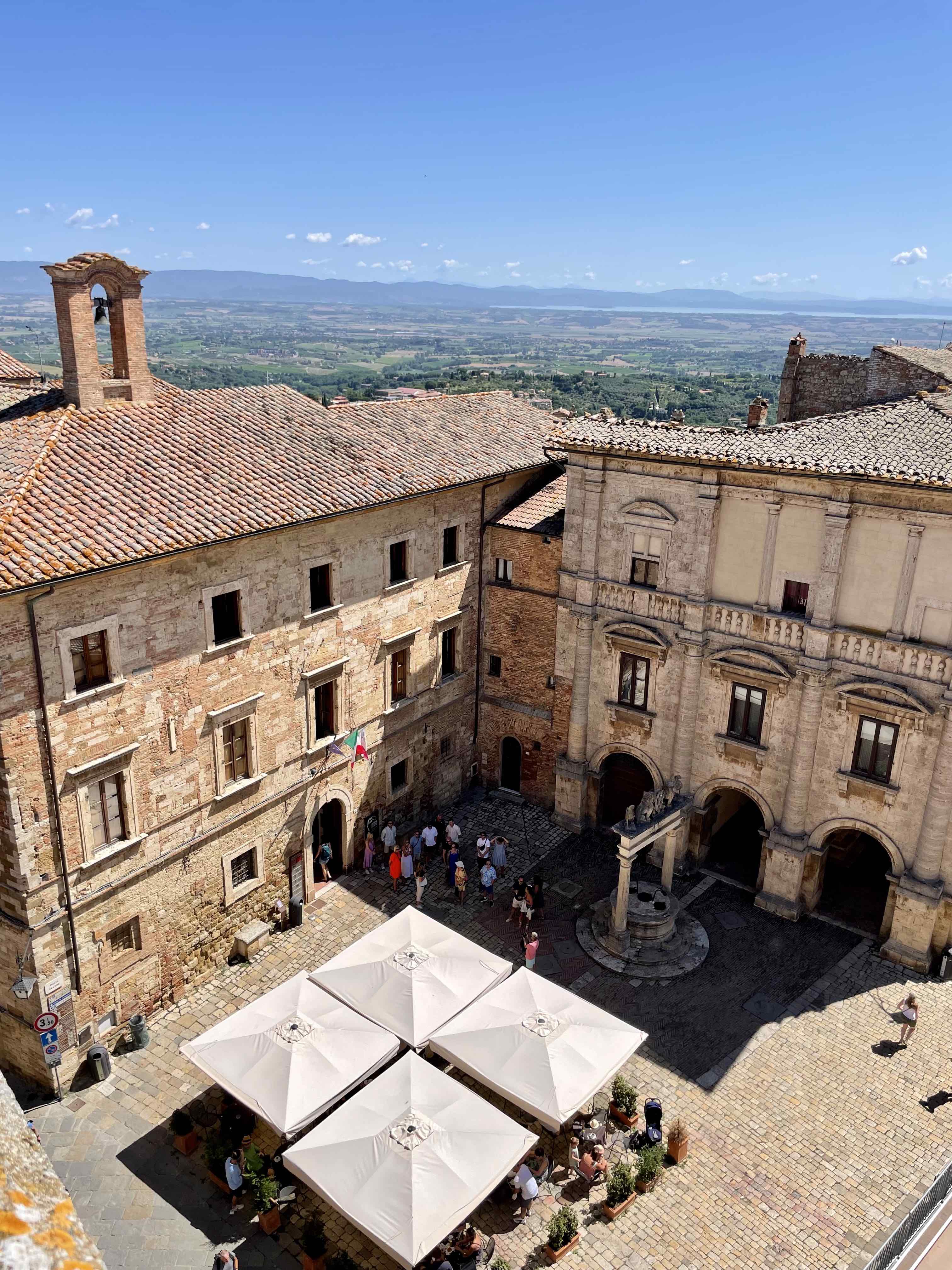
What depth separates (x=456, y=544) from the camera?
3256 centimetres

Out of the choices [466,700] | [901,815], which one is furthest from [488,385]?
[901,815]

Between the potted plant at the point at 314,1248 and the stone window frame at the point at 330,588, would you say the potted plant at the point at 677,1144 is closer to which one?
the potted plant at the point at 314,1248

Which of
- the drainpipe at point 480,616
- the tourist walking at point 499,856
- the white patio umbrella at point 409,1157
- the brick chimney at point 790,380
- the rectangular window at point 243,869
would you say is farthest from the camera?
the brick chimney at point 790,380

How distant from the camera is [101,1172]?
20.4 metres

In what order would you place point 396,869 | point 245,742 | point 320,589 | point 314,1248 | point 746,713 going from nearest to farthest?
1. point 314,1248
2. point 245,742
3. point 320,589
4. point 746,713
5. point 396,869

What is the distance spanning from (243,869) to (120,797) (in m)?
5.55

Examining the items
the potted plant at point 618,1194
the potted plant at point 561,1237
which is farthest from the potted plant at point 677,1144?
the potted plant at point 561,1237

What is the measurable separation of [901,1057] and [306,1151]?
15135 millimetres

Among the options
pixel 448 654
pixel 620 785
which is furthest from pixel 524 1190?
pixel 448 654

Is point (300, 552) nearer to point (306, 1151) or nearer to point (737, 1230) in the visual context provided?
→ point (306, 1151)

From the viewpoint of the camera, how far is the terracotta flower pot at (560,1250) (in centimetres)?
1864

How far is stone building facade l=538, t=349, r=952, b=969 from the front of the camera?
2539 centimetres

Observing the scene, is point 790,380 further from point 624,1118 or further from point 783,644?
point 624,1118

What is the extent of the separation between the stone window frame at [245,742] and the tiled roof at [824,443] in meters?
12.5
